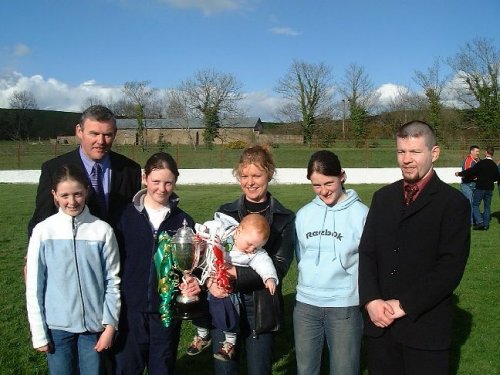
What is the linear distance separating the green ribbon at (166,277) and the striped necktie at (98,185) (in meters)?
0.59

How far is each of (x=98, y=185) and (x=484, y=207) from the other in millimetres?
11266

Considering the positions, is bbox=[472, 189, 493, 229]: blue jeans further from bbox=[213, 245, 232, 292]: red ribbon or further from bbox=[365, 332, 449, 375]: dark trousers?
bbox=[213, 245, 232, 292]: red ribbon

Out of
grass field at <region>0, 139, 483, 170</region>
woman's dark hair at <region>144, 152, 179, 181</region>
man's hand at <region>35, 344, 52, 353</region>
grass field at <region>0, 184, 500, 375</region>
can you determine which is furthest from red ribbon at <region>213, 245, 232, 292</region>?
grass field at <region>0, 139, 483, 170</region>

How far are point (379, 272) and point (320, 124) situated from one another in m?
49.9

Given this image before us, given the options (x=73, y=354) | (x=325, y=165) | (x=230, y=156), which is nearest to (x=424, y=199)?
(x=325, y=165)

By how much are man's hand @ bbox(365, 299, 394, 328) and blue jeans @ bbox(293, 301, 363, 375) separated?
20cm

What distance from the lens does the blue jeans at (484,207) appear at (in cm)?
1217

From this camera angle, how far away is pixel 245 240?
2.96 m

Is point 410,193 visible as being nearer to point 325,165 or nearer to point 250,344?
point 325,165

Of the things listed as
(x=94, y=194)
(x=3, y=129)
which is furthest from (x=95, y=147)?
(x=3, y=129)

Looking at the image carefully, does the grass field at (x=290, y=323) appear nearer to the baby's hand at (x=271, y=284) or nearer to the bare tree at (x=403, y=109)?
the baby's hand at (x=271, y=284)

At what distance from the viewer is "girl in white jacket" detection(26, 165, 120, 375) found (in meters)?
2.92

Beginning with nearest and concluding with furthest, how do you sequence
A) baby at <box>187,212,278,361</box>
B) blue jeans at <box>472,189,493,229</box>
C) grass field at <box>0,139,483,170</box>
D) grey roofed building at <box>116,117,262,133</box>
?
baby at <box>187,212,278,361</box> → blue jeans at <box>472,189,493,229</box> → grass field at <box>0,139,483,170</box> → grey roofed building at <box>116,117,262,133</box>

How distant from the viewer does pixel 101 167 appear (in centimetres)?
341
